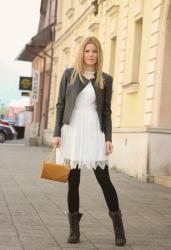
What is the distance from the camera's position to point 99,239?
20.1 feet

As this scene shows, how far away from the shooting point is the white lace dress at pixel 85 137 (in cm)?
582

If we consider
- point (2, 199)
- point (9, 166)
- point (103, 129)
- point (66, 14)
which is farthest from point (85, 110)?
point (66, 14)

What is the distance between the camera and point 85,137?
585 centimetres

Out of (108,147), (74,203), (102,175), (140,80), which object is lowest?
(74,203)

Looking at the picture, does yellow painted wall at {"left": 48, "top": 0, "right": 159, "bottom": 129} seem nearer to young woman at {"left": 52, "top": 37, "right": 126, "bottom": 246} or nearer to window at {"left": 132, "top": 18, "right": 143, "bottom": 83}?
window at {"left": 132, "top": 18, "right": 143, "bottom": 83}

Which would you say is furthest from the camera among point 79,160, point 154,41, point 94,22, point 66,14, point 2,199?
point 66,14

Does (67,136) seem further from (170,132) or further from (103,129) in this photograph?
(170,132)

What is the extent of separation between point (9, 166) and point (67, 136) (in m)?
9.60

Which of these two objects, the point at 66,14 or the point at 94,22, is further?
the point at 66,14

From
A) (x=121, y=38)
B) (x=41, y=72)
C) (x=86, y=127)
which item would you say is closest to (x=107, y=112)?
(x=86, y=127)

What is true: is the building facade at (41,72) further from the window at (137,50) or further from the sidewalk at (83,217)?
the sidewalk at (83,217)

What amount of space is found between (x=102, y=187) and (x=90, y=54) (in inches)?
47.1

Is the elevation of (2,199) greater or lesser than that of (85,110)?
lesser

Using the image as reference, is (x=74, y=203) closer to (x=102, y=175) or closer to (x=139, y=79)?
(x=102, y=175)
